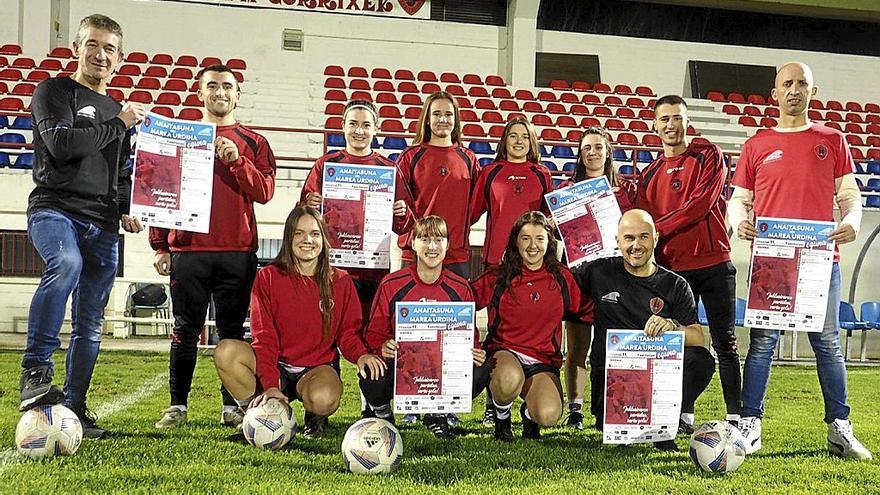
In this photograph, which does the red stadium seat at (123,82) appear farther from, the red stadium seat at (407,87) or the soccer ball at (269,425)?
the soccer ball at (269,425)

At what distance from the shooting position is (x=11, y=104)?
12.8 meters

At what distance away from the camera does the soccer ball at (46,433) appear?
328 centimetres

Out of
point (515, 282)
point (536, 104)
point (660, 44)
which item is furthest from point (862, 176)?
point (515, 282)

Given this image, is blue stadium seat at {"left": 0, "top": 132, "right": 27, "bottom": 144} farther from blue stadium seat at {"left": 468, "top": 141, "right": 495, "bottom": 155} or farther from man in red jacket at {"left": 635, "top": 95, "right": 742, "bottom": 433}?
man in red jacket at {"left": 635, "top": 95, "right": 742, "bottom": 433}

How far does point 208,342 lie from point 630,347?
6.80 m

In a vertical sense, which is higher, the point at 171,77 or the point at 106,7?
the point at 106,7

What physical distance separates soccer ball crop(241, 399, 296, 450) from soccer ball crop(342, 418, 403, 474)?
0.40 meters

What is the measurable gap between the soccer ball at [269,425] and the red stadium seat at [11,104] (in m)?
11.2

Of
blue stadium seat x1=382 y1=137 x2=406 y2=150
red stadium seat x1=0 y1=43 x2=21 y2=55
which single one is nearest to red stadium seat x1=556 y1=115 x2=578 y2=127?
blue stadium seat x1=382 y1=137 x2=406 y2=150

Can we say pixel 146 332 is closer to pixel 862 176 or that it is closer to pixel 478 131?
pixel 478 131

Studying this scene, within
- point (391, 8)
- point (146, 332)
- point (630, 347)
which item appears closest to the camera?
point (630, 347)

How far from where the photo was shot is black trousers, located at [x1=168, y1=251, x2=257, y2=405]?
4094mm

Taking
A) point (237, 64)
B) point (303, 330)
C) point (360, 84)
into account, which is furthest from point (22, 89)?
point (303, 330)

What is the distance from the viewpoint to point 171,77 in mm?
14438
